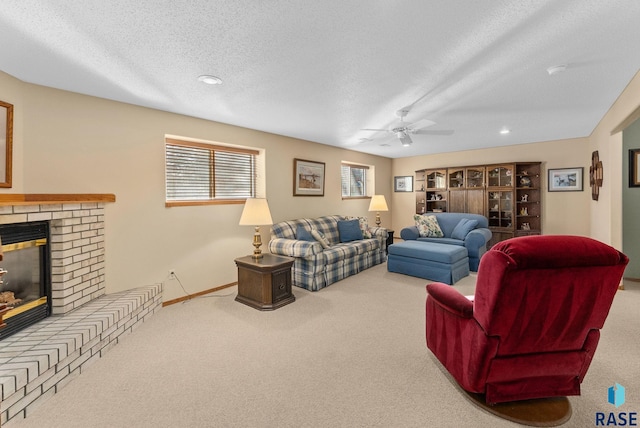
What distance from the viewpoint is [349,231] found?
16.8 feet

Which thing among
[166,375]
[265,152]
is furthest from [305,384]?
[265,152]

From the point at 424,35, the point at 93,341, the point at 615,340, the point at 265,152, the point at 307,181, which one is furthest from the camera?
the point at 307,181

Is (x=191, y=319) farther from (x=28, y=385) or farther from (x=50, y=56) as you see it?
(x=50, y=56)

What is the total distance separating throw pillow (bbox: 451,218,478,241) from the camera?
16.8ft

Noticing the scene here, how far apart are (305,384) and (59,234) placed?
96.3 inches

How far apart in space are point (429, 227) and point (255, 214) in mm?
3528

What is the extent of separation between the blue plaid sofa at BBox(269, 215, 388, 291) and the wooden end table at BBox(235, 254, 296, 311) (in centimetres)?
39

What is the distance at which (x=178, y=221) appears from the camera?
357 cm

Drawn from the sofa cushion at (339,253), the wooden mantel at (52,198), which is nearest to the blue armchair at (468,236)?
the sofa cushion at (339,253)

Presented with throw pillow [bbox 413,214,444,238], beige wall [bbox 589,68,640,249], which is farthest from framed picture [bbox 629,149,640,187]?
throw pillow [bbox 413,214,444,238]

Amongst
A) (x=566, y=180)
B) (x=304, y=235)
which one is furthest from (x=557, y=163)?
(x=304, y=235)

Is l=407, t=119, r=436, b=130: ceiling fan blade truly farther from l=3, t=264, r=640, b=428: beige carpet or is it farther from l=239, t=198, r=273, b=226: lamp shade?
l=3, t=264, r=640, b=428: beige carpet

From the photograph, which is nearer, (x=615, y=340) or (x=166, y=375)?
(x=166, y=375)

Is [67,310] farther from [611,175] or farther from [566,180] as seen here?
[566,180]
